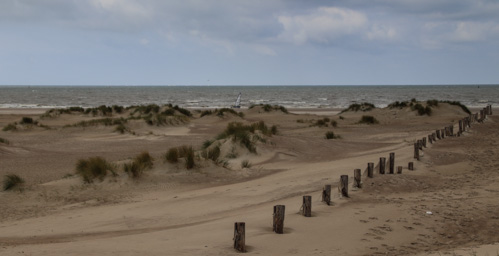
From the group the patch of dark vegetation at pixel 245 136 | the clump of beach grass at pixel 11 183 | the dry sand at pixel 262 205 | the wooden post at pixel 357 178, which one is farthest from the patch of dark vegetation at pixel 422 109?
the clump of beach grass at pixel 11 183

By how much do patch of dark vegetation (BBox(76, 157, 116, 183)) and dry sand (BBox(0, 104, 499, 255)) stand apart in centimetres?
24

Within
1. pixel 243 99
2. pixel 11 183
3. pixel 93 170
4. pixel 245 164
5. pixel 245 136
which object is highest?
pixel 245 136

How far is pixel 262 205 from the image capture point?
11.7 meters

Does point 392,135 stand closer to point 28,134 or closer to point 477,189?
point 477,189

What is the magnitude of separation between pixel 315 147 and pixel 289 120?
1850cm

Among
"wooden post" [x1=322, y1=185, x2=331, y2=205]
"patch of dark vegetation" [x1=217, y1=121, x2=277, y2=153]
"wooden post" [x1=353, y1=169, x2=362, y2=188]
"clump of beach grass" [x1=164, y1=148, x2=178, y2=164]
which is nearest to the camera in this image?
"wooden post" [x1=322, y1=185, x2=331, y2=205]

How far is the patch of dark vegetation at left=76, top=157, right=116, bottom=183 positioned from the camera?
562 inches

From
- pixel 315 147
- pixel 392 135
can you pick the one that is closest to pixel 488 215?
pixel 315 147

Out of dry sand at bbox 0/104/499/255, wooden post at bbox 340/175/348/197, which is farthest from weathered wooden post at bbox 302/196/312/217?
wooden post at bbox 340/175/348/197

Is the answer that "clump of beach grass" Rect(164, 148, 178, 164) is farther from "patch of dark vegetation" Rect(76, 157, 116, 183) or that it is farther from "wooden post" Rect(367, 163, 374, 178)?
"wooden post" Rect(367, 163, 374, 178)

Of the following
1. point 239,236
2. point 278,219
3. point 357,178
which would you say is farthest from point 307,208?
point 357,178

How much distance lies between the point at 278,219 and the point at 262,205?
3.12 metres

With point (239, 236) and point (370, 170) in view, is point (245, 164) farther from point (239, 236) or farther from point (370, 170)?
point (239, 236)

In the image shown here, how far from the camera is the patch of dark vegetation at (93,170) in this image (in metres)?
14.3
